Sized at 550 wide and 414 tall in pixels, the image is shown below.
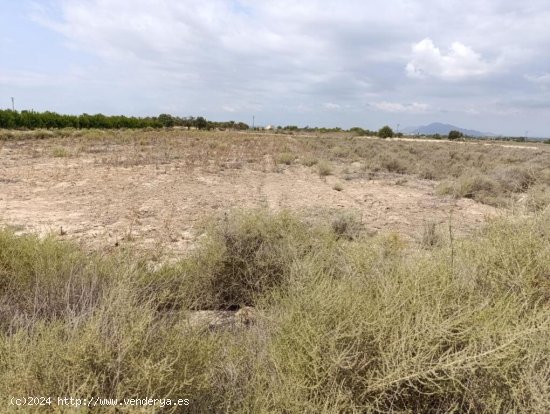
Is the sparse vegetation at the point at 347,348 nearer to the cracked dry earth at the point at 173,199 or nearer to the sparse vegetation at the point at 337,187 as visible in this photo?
the cracked dry earth at the point at 173,199

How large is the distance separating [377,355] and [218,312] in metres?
2.62

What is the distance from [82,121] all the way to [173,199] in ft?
174

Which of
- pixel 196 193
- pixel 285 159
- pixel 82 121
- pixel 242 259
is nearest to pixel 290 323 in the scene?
pixel 242 259

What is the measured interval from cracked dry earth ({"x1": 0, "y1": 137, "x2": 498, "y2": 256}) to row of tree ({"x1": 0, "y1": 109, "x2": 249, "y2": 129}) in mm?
31498

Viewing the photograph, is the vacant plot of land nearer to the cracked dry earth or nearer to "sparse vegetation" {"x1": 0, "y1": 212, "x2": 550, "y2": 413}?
the cracked dry earth

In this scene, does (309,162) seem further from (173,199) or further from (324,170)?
(173,199)

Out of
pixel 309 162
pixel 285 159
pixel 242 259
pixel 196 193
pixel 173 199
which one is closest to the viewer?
pixel 242 259

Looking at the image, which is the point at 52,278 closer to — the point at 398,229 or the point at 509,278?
the point at 509,278

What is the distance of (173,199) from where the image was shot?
35.3ft

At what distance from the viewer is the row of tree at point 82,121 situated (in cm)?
4459

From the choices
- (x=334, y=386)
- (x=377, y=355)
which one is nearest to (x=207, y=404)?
(x=334, y=386)

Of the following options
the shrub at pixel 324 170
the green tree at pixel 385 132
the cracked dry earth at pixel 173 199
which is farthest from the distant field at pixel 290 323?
the green tree at pixel 385 132

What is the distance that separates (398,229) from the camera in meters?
8.99

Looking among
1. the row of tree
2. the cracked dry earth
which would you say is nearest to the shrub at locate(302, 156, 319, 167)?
the cracked dry earth
